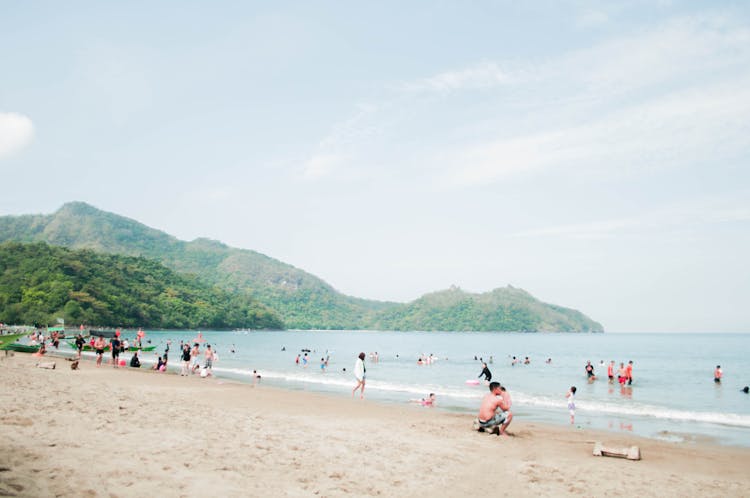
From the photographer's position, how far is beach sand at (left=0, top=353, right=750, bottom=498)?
7629mm

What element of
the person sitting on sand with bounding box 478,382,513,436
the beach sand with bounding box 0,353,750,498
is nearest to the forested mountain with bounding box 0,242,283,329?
the beach sand with bounding box 0,353,750,498

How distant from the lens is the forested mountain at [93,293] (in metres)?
110

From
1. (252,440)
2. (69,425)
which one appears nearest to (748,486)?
(252,440)

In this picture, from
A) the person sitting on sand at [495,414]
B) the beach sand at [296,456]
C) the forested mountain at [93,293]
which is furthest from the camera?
the forested mountain at [93,293]

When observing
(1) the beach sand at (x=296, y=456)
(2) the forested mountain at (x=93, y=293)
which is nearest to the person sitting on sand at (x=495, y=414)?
(1) the beach sand at (x=296, y=456)

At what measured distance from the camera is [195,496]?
7.04m

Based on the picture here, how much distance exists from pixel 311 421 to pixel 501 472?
676 centimetres

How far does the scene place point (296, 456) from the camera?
10164mm

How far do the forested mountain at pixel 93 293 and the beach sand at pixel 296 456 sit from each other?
108m

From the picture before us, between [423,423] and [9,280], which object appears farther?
[9,280]

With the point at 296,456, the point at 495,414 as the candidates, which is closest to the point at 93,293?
the point at 495,414

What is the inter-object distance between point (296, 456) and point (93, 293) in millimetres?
142237

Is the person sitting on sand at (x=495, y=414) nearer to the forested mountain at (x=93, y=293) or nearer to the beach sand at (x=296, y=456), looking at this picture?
the beach sand at (x=296, y=456)

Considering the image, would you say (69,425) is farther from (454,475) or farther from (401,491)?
(454,475)
